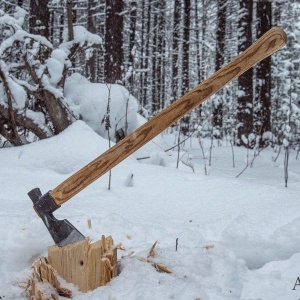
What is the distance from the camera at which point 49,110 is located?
502 centimetres

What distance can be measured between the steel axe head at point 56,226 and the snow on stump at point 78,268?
119 mm

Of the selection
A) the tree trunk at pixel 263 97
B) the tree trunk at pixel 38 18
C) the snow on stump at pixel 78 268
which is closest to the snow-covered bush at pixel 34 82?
the tree trunk at pixel 38 18

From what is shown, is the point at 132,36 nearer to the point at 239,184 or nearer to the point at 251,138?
the point at 251,138

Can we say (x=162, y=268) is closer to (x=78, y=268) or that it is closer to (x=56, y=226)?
(x=78, y=268)

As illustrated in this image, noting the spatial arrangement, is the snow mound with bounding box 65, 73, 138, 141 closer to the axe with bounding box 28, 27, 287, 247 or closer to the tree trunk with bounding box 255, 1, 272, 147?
the axe with bounding box 28, 27, 287, 247

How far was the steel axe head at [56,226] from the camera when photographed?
6.06 ft

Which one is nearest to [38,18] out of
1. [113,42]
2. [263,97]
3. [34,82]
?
[34,82]

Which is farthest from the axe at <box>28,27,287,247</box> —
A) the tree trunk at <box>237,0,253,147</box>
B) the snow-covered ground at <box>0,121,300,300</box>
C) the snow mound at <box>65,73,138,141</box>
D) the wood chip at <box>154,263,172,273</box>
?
the tree trunk at <box>237,0,253,147</box>

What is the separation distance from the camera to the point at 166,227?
95.5 inches

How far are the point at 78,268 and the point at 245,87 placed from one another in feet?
27.8

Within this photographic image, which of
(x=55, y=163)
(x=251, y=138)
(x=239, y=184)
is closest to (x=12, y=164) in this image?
(x=55, y=163)

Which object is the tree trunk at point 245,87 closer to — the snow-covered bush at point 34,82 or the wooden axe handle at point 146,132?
the snow-covered bush at point 34,82

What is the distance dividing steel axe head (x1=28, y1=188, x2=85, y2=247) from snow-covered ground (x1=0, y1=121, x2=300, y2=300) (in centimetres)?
23

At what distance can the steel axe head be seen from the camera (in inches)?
72.7
